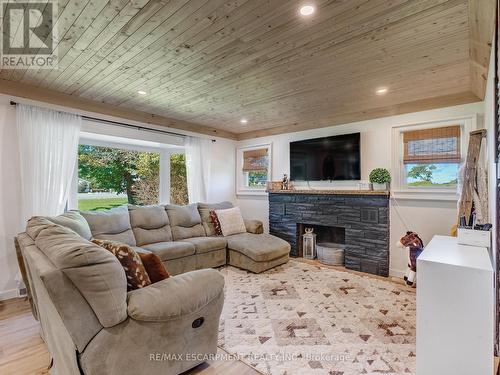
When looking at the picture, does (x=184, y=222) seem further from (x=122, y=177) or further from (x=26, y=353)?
(x=26, y=353)

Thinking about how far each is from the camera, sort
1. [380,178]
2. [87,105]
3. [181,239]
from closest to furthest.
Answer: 1. [87,105]
2. [380,178]
3. [181,239]

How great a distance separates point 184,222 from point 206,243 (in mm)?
619

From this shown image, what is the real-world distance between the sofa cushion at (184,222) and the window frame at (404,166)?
3018 mm

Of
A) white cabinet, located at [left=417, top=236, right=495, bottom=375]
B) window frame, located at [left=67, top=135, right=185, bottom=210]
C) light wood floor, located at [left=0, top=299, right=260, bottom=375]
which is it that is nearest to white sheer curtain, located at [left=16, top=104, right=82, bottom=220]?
window frame, located at [left=67, top=135, right=185, bottom=210]

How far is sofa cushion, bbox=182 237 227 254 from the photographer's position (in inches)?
147

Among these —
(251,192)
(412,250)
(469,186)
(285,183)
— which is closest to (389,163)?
(412,250)

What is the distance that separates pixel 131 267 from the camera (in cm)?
163

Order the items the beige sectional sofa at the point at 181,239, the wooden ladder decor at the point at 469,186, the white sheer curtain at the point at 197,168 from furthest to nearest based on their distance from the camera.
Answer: the white sheer curtain at the point at 197,168
the beige sectional sofa at the point at 181,239
the wooden ladder decor at the point at 469,186

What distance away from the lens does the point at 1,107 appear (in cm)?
299

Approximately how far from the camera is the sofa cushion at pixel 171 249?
10.9 feet

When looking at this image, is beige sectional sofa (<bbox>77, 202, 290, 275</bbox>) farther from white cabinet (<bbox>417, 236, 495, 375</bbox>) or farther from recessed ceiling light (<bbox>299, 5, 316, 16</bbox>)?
recessed ceiling light (<bbox>299, 5, 316, 16</bbox>)

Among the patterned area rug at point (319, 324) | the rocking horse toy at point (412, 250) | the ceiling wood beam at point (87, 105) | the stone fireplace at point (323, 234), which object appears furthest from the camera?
the stone fireplace at point (323, 234)

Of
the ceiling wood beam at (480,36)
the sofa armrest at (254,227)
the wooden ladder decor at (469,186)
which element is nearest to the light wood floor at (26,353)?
the wooden ladder decor at (469,186)

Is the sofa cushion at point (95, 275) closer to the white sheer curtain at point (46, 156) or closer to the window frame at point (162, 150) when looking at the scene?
the white sheer curtain at point (46, 156)
